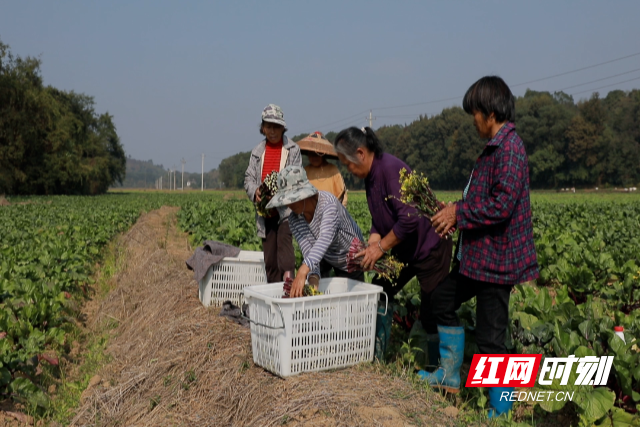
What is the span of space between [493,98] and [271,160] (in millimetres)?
2566

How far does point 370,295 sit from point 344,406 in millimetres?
822

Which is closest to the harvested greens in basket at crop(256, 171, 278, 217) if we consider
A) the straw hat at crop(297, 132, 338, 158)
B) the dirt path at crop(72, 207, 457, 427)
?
the straw hat at crop(297, 132, 338, 158)

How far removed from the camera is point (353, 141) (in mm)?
3590

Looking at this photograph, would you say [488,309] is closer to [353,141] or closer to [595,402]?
[595,402]

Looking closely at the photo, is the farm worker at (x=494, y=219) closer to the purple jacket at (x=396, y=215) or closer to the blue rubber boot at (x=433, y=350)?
the purple jacket at (x=396, y=215)

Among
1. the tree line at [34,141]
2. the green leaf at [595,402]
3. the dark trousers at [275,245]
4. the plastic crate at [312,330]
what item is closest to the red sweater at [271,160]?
the dark trousers at [275,245]

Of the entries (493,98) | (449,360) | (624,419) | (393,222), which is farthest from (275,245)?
(624,419)

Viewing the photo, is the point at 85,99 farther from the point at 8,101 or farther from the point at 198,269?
the point at 198,269

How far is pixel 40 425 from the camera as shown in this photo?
12.7 ft

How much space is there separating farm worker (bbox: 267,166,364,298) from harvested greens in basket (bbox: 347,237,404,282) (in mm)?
156

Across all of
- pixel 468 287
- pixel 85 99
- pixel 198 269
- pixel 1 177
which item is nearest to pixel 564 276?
pixel 468 287

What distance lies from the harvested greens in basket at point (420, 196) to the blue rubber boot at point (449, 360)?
0.74 m

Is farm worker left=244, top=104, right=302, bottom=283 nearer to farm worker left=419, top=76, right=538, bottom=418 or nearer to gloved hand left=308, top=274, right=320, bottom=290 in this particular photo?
gloved hand left=308, top=274, right=320, bottom=290

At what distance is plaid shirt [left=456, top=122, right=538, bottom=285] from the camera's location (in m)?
2.90
